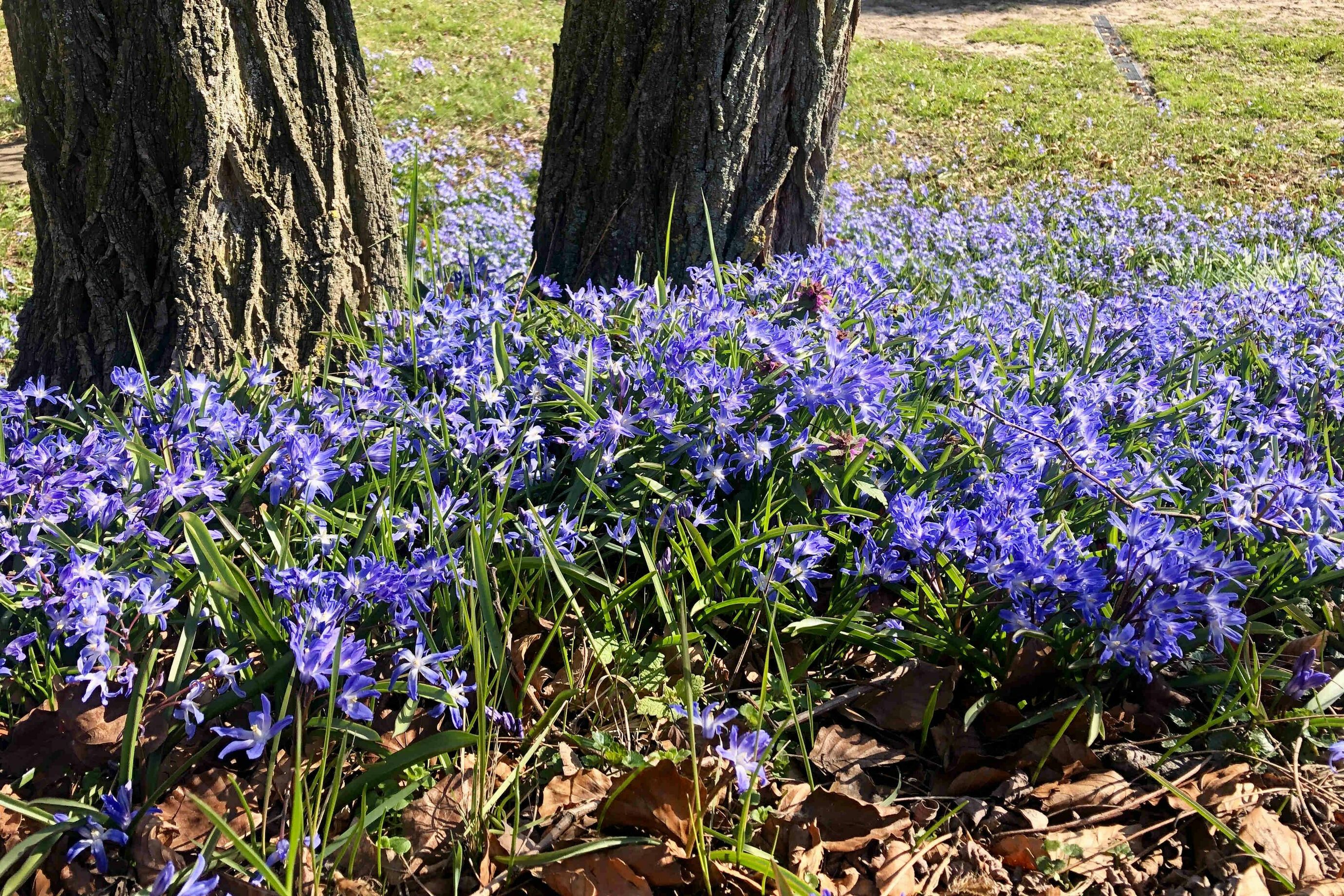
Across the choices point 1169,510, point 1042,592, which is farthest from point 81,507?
point 1169,510

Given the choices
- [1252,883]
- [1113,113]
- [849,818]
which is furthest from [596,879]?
[1113,113]

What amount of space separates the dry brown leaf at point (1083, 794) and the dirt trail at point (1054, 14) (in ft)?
40.7

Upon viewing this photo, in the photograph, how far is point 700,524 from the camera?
2043 mm

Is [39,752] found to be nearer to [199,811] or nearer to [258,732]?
[199,811]

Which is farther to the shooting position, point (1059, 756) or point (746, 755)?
point (1059, 756)

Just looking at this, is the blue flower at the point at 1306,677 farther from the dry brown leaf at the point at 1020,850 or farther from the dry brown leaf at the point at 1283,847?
the dry brown leaf at the point at 1020,850

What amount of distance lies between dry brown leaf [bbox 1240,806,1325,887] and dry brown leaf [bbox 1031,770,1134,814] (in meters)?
0.20

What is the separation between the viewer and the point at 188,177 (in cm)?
243

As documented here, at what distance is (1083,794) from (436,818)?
117 cm

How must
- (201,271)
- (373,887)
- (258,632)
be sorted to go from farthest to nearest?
1. (201,271)
2. (258,632)
3. (373,887)

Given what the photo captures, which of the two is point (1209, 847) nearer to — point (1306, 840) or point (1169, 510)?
point (1306, 840)

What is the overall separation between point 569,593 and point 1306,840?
1.39 metres

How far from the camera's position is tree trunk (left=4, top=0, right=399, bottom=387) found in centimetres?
235

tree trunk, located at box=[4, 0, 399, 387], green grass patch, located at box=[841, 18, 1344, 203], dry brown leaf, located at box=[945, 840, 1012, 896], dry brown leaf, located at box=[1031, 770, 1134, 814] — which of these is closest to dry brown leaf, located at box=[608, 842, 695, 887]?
dry brown leaf, located at box=[945, 840, 1012, 896]
